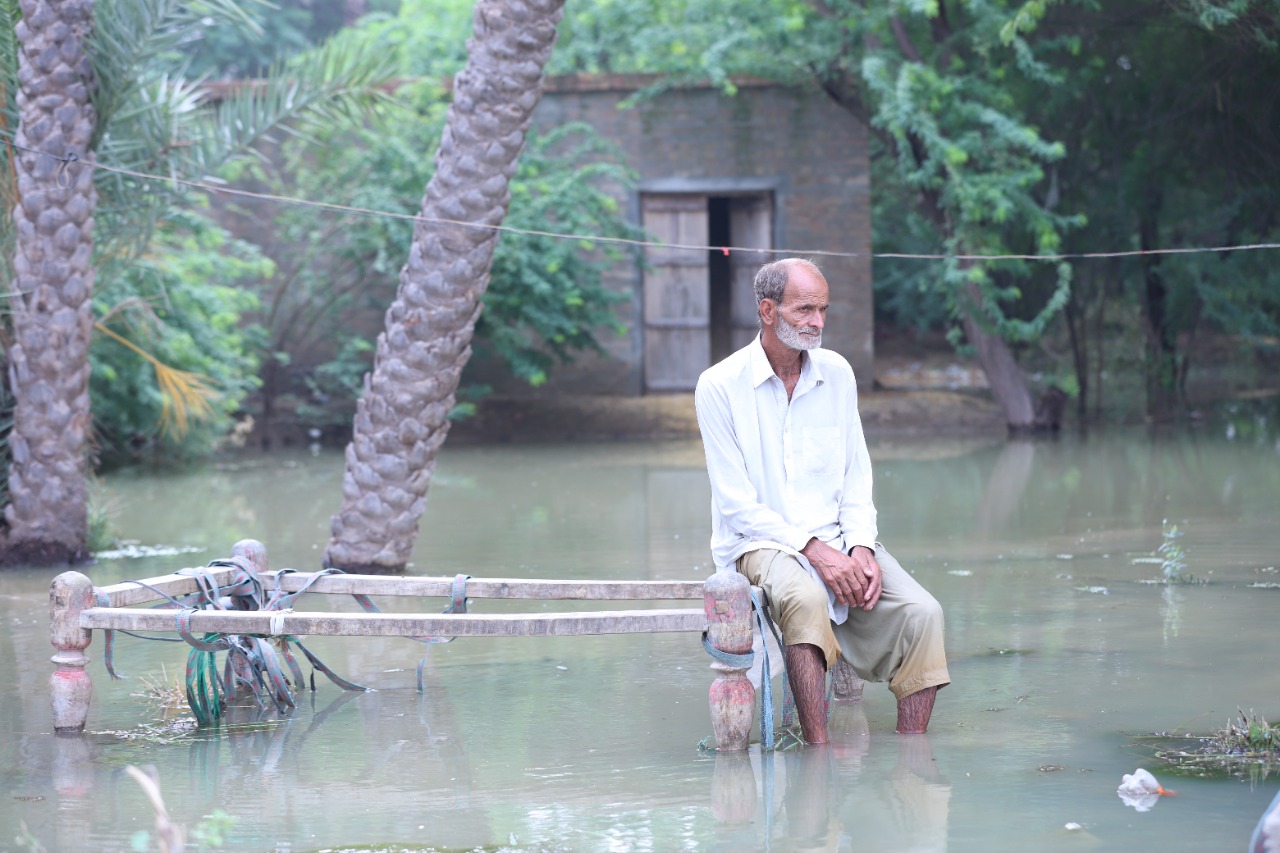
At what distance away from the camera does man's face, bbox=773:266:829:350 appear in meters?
5.29

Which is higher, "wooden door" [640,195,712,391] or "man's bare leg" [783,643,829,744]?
"wooden door" [640,195,712,391]

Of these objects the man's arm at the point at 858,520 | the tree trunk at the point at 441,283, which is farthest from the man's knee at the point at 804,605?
the tree trunk at the point at 441,283

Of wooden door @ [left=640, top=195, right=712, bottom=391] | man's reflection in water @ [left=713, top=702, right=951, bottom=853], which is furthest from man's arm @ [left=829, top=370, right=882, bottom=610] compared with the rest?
wooden door @ [left=640, top=195, right=712, bottom=391]

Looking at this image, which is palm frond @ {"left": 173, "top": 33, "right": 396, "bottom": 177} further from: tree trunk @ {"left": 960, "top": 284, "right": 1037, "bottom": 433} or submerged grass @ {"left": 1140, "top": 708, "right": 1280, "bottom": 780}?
tree trunk @ {"left": 960, "top": 284, "right": 1037, "bottom": 433}

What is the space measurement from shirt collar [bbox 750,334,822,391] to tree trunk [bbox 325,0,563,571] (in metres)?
3.84

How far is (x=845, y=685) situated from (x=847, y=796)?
49.5 inches

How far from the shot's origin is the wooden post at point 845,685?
5660mm

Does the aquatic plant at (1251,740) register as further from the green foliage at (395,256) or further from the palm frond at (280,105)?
the green foliage at (395,256)

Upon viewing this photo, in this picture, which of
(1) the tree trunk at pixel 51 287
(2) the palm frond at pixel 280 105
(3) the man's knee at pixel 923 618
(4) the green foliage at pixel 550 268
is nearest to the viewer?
A: (3) the man's knee at pixel 923 618

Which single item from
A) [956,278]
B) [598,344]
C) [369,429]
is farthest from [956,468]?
[369,429]

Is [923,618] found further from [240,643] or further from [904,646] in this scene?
[240,643]

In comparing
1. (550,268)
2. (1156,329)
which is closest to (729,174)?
(550,268)

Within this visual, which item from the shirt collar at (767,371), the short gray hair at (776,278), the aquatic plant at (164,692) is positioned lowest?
the aquatic plant at (164,692)

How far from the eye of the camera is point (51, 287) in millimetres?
9195
